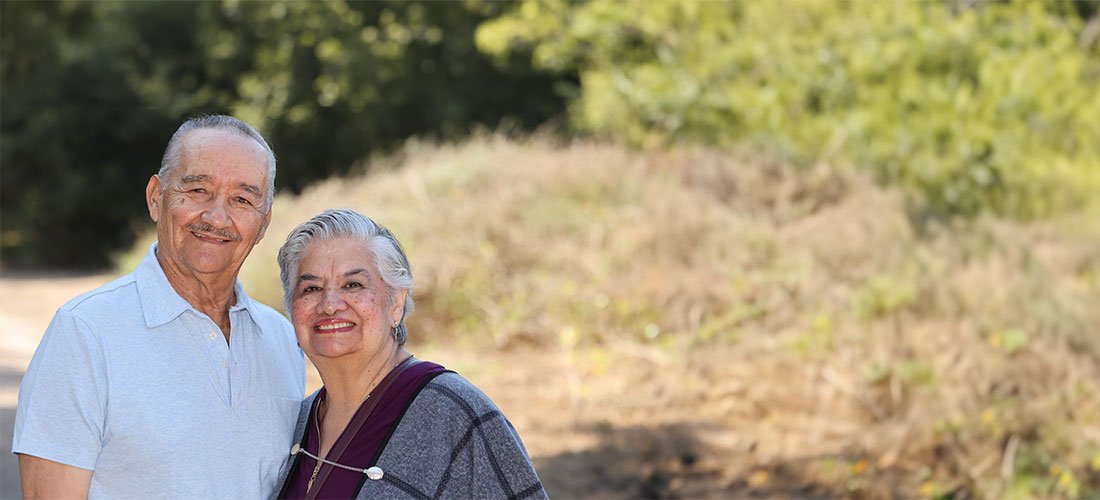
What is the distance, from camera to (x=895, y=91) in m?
13.7

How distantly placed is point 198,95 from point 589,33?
12.4 meters

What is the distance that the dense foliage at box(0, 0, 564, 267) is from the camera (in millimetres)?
24438

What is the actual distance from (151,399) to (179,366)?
0.11 meters

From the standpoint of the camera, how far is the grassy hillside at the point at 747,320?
24.4ft

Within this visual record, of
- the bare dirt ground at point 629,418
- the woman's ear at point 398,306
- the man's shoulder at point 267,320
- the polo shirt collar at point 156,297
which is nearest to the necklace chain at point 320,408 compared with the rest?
the woman's ear at point 398,306

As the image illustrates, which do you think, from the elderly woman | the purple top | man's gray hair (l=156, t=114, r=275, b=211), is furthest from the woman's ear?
man's gray hair (l=156, t=114, r=275, b=211)

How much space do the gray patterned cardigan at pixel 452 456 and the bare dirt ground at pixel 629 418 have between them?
4.43m

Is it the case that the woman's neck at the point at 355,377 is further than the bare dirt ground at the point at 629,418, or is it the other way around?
the bare dirt ground at the point at 629,418

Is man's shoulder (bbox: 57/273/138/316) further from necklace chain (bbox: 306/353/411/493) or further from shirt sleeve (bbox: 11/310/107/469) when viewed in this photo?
necklace chain (bbox: 306/353/411/493)

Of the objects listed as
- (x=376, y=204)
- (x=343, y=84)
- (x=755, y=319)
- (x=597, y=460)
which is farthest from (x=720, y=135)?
(x=343, y=84)

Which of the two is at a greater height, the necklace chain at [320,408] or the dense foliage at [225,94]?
the dense foliage at [225,94]

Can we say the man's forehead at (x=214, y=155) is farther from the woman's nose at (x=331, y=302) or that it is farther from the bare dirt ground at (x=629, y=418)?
the bare dirt ground at (x=629, y=418)

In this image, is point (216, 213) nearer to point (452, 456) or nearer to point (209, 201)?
point (209, 201)

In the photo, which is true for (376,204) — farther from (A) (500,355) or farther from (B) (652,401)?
(B) (652,401)
